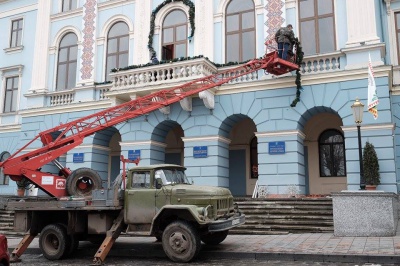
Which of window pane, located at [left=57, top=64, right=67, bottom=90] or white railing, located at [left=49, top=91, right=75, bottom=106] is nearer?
white railing, located at [left=49, top=91, right=75, bottom=106]

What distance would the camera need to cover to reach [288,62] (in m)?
17.2

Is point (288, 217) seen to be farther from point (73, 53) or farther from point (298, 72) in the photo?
point (73, 53)

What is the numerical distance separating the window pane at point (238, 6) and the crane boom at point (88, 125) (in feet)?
11.6

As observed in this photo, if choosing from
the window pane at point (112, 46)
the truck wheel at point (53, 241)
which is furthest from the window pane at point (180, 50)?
the truck wheel at point (53, 241)

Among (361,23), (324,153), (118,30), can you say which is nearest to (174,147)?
(118,30)

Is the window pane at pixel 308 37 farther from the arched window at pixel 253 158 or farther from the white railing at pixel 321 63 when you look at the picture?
the arched window at pixel 253 158

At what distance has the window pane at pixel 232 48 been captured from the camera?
2043 centimetres

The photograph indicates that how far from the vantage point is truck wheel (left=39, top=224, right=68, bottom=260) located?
1136 centimetres

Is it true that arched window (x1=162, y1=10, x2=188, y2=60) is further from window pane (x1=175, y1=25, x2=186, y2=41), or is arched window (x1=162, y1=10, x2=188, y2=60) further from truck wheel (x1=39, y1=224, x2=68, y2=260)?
truck wheel (x1=39, y1=224, x2=68, y2=260)

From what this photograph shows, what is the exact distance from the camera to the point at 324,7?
62.4 feet

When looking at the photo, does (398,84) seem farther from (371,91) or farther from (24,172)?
(24,172)

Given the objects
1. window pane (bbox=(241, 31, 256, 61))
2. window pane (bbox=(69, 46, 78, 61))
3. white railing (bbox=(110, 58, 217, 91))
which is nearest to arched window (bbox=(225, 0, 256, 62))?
window pane (bbox=(241, 31, 256, 61))

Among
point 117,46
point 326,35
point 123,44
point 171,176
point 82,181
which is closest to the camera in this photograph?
point 171,176

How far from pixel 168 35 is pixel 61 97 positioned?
7143mm
